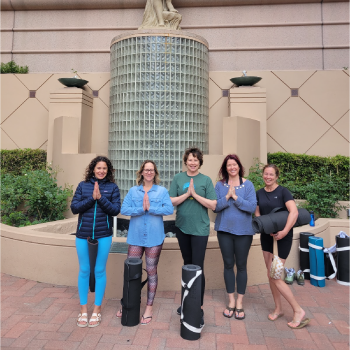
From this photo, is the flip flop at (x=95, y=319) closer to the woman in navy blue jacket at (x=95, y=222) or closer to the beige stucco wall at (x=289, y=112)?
the woman in navy blue jacket at (x=95, y=222)

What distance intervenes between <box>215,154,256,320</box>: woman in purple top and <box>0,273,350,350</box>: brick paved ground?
0.32m

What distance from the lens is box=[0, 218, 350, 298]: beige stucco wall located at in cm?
388

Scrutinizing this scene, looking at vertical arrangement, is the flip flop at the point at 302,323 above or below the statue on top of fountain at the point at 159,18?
below

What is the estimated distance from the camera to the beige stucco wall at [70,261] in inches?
153

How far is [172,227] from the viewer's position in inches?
250

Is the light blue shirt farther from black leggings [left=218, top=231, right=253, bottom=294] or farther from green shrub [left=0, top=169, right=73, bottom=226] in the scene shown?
green shrub [left=0, top=169, right=73, bottom=226]

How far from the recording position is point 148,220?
10.0 feet

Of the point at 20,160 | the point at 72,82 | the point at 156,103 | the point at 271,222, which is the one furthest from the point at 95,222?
the point at 20,160

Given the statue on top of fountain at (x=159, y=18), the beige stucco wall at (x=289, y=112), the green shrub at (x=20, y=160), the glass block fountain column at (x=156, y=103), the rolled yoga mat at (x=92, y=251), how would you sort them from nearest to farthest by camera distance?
the rolled yoga mat at (x=92, y=251)
the glass block fountain column at (x=156, y=103)
the statue on top of fountain at (x=159, y=18)
the green shrub at (x=20, y=160)
the beige stucco wall at (x=289, y=112)

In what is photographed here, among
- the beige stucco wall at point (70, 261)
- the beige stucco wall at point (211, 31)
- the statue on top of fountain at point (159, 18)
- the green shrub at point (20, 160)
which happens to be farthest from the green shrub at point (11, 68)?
the beige stucco wall at point (70, 261)

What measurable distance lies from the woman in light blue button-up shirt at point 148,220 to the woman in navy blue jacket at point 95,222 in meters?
0.19

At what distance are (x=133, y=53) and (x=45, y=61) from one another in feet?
14.2

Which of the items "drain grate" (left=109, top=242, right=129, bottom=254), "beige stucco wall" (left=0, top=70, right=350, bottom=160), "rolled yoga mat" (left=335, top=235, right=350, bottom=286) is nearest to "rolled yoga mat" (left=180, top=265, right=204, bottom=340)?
"drain grate" (left=109, top=242, right=129, bottom=254)

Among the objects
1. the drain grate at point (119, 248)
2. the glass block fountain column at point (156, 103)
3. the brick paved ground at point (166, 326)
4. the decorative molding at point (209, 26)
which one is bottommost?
the brick paved ground at point (166, 326)
